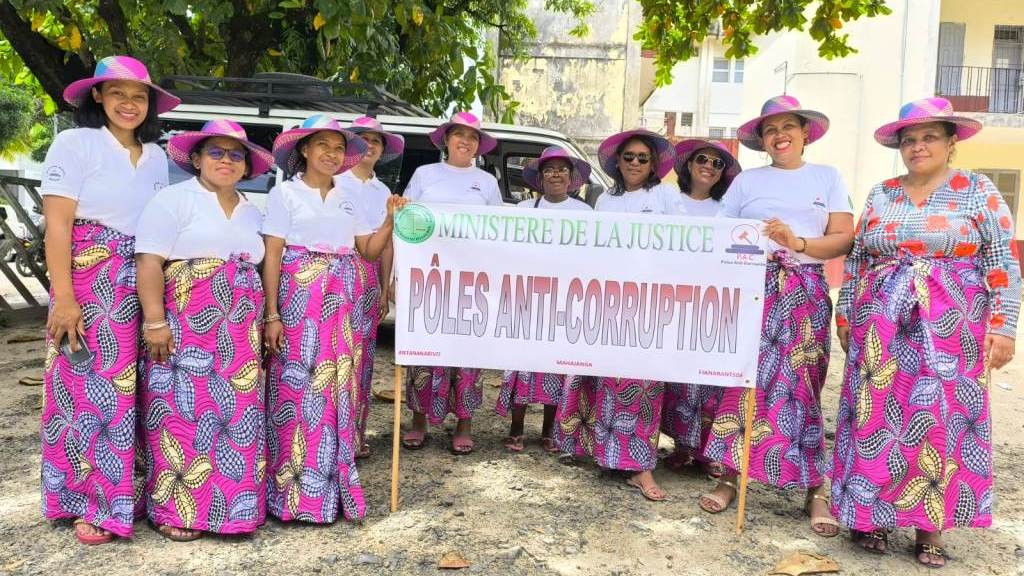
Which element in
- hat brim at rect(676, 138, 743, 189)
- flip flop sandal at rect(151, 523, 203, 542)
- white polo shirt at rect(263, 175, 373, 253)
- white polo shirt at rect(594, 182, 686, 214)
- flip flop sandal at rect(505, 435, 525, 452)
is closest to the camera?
flip flop sandal at rect(151, 523, 203, 542)

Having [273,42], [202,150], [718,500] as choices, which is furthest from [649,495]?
[273,42]

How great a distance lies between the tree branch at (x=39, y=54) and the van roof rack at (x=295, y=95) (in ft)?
4.76

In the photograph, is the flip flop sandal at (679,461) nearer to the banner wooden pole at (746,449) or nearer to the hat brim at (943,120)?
the banner wooden pole at (746,449)

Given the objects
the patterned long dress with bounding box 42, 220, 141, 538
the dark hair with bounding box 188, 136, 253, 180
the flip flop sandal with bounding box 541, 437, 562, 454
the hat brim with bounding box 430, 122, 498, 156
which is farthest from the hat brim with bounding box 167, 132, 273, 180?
the flip flop sandal with bounding box 541, 437, 562, 454

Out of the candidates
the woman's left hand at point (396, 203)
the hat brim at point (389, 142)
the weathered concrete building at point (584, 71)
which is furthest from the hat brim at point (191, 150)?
the weathered concrete building at point (584, 71)

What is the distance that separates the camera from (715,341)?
3.33 meters

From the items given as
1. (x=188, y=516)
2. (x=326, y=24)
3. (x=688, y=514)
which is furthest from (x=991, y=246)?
(x=326, y=24)

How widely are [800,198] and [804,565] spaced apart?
1.54 metres

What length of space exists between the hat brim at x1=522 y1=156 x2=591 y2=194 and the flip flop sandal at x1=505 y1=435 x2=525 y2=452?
149cm

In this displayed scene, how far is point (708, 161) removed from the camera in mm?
4043

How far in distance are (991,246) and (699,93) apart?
28472 mm

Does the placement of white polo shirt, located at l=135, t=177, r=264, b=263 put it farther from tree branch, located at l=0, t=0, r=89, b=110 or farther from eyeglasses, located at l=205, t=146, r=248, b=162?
tree branch, located at l=0, t=0, r=89, b=110

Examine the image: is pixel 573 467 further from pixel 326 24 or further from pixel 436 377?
pixel 326 24

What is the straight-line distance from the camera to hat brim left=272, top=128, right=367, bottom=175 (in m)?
3.25
